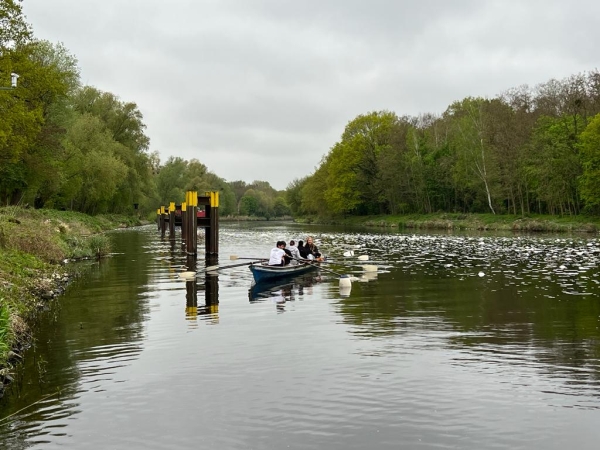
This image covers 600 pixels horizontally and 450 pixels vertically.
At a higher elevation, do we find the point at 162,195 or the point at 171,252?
the point at 162,195

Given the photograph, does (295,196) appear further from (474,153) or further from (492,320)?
(492,320)

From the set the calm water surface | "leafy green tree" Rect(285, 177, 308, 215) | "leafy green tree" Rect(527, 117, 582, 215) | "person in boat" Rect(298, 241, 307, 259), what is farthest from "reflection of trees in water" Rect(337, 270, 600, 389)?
"leafy green tree" Rect(285, 177, 308, 215)

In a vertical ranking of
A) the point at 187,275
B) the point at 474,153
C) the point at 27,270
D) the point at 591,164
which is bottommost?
the point at 187,275

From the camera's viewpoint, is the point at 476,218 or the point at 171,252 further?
the point at 476,218

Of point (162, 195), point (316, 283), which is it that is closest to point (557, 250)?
point (316, 283)

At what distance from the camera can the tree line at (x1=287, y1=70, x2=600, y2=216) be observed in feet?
190

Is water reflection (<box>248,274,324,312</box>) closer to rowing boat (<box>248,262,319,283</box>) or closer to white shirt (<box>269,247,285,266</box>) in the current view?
rowing boat (<box>248,262,319,283</box>)

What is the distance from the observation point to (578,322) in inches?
543

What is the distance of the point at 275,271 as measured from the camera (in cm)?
2122

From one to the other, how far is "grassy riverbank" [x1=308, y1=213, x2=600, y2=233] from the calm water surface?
40.2 meters

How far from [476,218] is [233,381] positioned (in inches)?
2522

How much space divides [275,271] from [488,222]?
50.0m

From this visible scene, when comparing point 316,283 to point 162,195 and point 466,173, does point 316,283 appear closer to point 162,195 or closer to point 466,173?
point 466,173

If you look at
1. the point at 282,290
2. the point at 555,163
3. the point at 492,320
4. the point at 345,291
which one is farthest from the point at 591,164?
the point at 492,320
